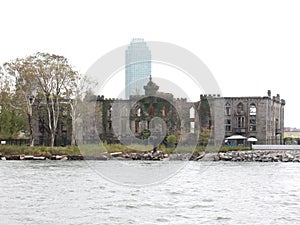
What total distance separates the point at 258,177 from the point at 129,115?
Result: 3765 centimetres

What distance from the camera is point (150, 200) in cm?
2389

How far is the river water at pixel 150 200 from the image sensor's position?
19.7 m

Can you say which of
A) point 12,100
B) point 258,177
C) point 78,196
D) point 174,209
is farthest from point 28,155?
point 174,209

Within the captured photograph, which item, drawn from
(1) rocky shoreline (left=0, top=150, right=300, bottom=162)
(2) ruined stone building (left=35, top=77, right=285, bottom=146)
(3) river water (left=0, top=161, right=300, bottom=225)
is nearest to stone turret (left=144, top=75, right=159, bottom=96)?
(2) ruined stone building (left=35, top=77, right=285, bottom=146)

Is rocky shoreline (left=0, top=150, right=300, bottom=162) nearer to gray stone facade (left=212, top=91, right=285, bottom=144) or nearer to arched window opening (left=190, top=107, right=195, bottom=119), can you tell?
arched window opening (left=190, top=107, right=195, bottom=119)

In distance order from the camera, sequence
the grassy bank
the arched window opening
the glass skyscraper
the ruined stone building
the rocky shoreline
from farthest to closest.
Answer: the arched window opening
the ruined stone building
the grassy bank
the rocky shoreline
the glass skyscraper

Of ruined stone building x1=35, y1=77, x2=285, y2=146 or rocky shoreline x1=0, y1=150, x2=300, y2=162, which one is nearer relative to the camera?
rocky shoreline x1=0, y1=150, x2=300, y2=162

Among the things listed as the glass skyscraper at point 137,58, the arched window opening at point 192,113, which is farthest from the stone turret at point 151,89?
the glass skyscraper at point 137,58

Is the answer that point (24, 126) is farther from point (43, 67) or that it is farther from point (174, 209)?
point (174, 209)

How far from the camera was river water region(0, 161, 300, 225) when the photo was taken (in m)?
19.7

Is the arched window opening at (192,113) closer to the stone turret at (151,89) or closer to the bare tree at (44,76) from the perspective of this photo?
the stone turret at (151,89)

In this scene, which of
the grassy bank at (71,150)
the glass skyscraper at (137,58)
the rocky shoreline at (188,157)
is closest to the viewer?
the glass skyscraper at (137,58)

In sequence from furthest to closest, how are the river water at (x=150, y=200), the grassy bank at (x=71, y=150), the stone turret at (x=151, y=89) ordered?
the stone turret at (x=151, y=89), the grassy bank at (x=71, y=150), the river water at (x=150, y=200)

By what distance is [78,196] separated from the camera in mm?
24906
